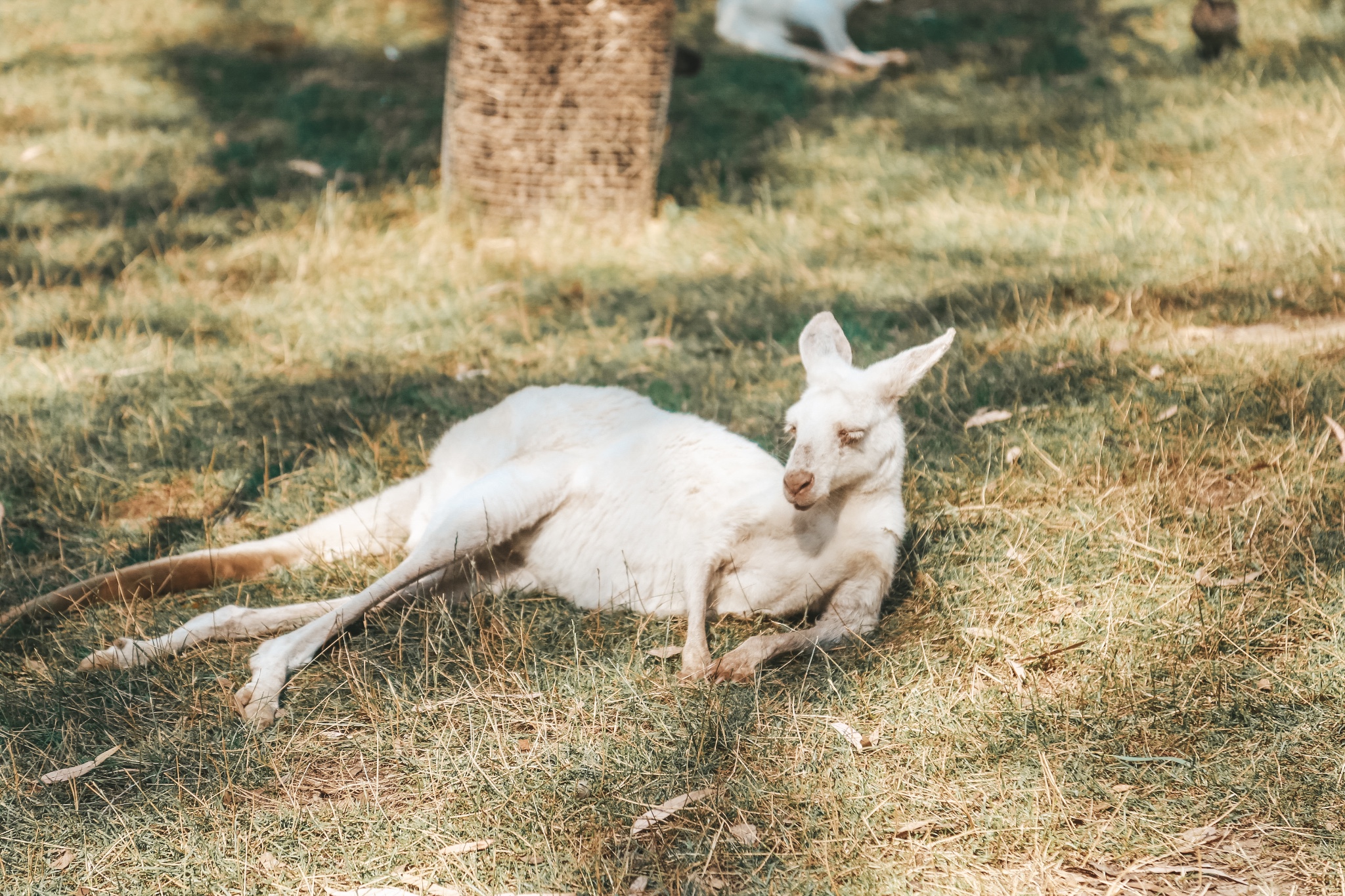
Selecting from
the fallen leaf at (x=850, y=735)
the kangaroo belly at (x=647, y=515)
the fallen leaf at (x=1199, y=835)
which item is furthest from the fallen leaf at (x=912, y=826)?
the kangaroo belly at (x=647, y=515)

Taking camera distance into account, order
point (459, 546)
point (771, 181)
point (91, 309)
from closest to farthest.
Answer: point (459, 546) < point (91, 309) < point (771, 181)

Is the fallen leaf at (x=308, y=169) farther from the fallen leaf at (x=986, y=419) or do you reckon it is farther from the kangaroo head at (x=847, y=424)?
the kangaroo head at (x=847, y=424)

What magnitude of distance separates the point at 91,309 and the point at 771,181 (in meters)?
3.97

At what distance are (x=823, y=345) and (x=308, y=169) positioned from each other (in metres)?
5.21

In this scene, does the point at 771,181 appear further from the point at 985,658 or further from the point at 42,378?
the point at 985,658

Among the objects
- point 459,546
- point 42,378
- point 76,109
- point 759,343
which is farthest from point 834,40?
point 459,546

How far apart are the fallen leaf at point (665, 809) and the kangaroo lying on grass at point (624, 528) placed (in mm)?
379

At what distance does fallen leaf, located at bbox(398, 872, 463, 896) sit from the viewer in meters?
2.27

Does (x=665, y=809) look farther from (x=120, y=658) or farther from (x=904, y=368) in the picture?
(x=120, y=658)

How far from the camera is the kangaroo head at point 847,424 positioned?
278cm

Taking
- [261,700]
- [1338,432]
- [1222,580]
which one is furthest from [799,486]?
[1338,432]

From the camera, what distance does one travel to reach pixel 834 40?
9.07 m

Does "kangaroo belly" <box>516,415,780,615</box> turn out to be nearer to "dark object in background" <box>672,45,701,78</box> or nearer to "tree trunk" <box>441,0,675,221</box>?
"tree trunk" <box>441,0,675,221</box>

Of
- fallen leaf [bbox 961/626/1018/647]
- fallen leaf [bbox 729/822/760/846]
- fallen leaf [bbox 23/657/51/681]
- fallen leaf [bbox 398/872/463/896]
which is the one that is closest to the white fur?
fallen leaf [bbox 961/626/1018/647]
